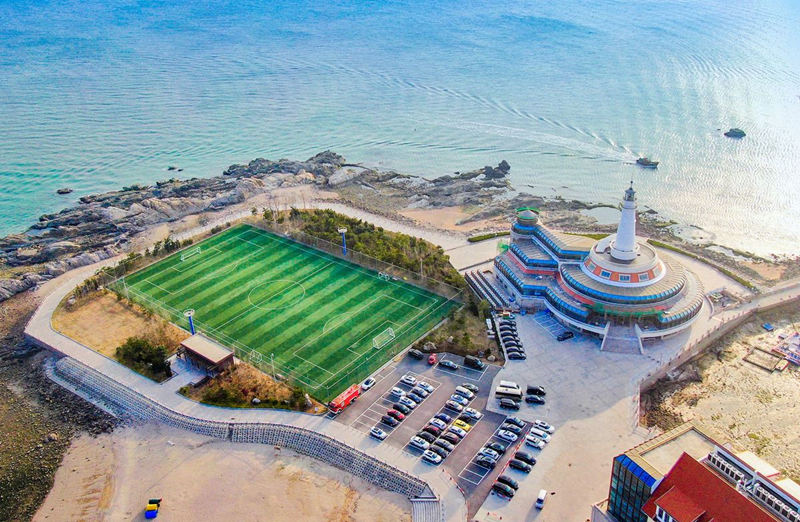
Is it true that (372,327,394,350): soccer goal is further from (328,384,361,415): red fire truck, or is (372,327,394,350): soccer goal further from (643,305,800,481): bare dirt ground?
(643,305,800,481): bare dirt ground

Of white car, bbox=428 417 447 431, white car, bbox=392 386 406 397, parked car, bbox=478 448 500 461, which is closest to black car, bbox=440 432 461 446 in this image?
white car, bbox=428 417 447 431

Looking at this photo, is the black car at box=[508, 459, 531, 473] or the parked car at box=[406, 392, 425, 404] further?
the parked car at box=[406, 392, 425, 404]

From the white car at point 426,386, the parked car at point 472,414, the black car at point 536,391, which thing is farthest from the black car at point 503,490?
the white car at point 426,386

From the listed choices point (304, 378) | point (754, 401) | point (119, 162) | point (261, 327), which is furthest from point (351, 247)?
point (119, 162)

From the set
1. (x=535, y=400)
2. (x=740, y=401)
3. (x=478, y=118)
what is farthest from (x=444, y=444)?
(x=478, y=118)

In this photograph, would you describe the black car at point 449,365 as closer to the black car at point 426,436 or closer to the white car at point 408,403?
the white car at point 408,403
